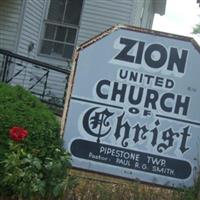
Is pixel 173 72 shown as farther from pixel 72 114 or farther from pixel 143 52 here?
pixel 72 114

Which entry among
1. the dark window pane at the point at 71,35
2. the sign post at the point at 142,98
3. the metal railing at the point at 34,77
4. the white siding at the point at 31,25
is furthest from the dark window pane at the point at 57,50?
the sign post at the point at 142,98

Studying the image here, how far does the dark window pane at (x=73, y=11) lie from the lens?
1770 centimetres

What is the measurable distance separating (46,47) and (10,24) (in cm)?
231

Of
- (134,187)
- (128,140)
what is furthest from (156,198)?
(128,140)

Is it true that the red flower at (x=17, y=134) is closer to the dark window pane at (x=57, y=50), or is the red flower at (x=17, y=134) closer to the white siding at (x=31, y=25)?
the white siding at (x=31, y=25)

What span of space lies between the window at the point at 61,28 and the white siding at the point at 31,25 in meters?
0.47

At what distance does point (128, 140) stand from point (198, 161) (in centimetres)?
56

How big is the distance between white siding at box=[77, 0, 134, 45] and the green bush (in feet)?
39.8

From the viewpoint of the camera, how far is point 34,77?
16766mm

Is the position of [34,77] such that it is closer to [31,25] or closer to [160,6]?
[31,25]

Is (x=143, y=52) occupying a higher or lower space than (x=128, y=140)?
higher

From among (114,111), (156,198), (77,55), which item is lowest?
(156,198)

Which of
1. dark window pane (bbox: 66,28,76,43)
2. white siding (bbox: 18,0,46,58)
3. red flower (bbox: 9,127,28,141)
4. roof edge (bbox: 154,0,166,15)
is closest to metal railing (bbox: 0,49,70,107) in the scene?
white siding (bbox: 18,0,46,58)

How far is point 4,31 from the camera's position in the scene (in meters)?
15.6
